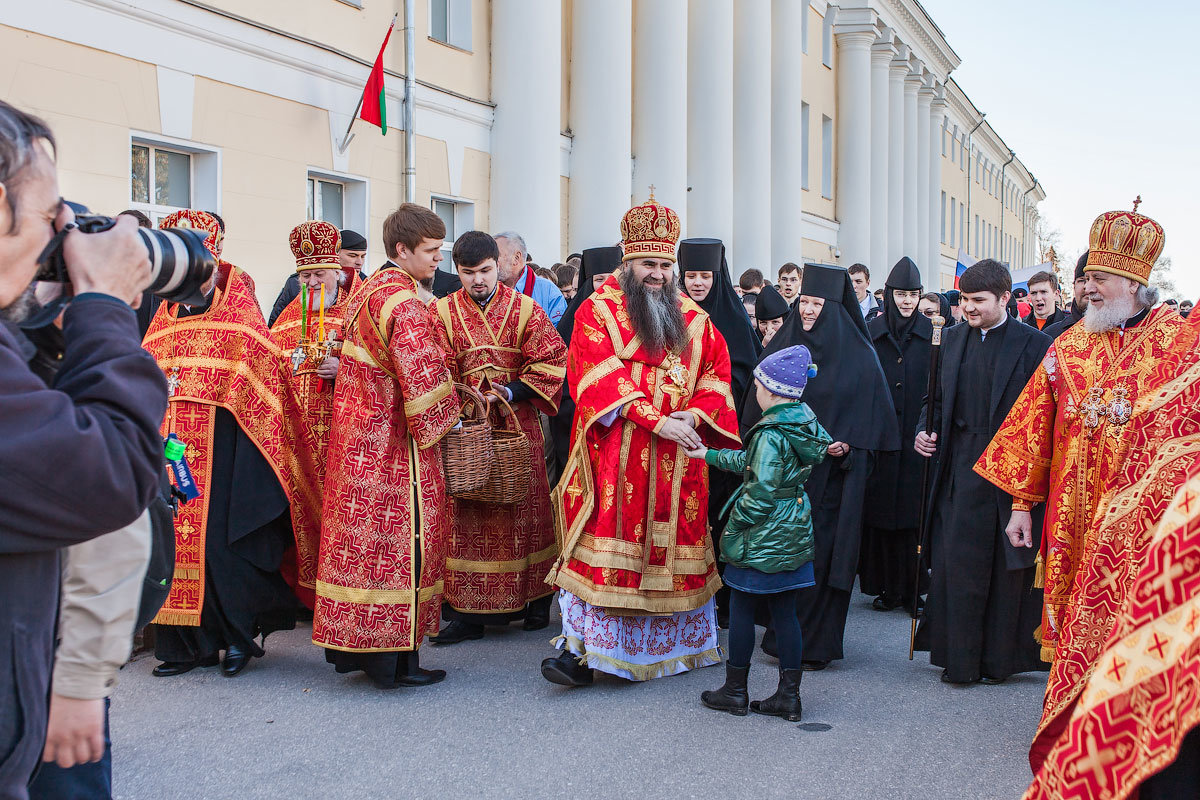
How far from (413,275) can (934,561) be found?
9.39ft

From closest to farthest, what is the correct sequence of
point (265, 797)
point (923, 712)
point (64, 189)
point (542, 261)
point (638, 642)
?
point (265, 797), point (923, 712), point (638, 642), point (64, 189), point (542, 261)

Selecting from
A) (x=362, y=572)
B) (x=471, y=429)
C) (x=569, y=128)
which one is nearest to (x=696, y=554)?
(x=471, y=429)

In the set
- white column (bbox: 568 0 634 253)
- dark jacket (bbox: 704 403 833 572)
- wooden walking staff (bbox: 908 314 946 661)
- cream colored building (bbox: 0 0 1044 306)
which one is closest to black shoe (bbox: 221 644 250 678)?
dark jacket (bbox: 704 403 833 572)

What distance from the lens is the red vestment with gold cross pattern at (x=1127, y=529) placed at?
2.57 metres

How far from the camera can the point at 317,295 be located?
6074 millimetres

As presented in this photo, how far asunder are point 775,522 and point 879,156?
28030mm

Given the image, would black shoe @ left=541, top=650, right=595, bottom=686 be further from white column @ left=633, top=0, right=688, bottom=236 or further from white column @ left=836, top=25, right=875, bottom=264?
white column @ left=836, top=25, right=875, bottom=264

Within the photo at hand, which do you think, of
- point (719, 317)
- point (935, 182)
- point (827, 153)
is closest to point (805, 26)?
point (827, 153)

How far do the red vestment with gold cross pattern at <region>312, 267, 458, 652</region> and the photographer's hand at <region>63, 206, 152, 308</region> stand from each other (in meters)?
3.01

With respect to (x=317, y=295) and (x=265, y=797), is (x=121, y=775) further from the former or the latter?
(x=317, y=295)

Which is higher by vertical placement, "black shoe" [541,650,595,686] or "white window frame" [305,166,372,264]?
"white window frame" [305,166,372,264]

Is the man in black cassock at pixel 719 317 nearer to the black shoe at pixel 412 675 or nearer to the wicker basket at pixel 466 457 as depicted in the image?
the wicker basket at pixel 466 457

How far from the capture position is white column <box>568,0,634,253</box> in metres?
14.7

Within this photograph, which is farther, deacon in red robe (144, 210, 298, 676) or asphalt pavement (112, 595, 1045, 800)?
deacon in red robe (144, 210, 298, 676)
